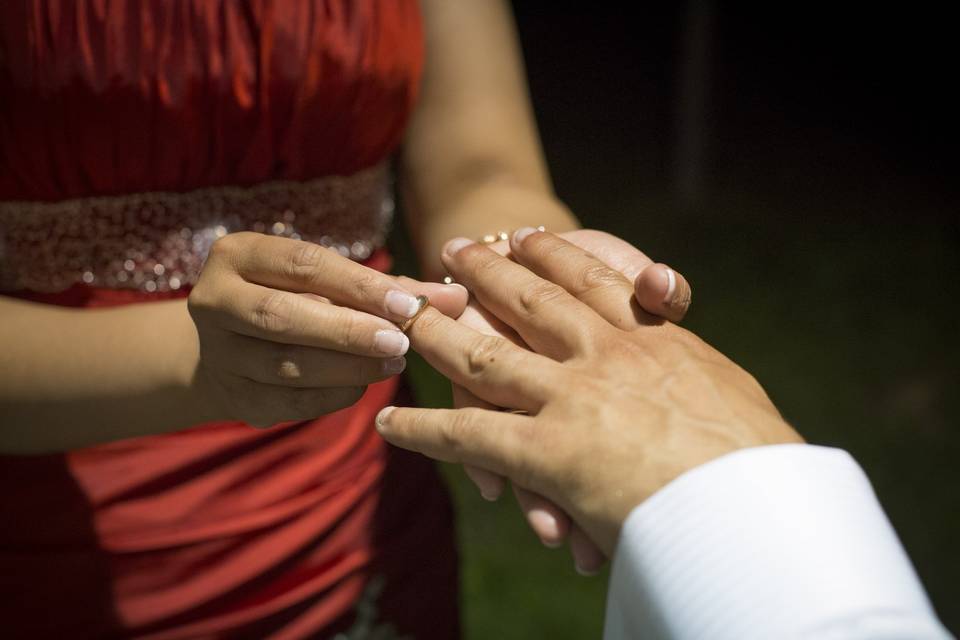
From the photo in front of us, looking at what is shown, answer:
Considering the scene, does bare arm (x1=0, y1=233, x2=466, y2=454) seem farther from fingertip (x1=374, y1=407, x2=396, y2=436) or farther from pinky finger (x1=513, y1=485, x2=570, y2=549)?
pinky finger (x1=513, y1=485, x2=570, y2=549)

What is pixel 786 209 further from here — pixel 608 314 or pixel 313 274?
pixel 313 274

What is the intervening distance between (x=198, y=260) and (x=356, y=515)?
1.05 ft

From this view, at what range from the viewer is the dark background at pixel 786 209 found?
2408 millimetres

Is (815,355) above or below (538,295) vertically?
below

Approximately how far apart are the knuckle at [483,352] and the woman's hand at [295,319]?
56 mm

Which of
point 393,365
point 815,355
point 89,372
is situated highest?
point 393,365

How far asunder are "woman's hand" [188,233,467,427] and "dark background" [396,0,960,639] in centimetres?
147

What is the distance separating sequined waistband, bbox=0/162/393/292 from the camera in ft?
3.03

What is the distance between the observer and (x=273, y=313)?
744 mm

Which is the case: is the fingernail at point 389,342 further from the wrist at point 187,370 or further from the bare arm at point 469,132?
the bare arm at point 469,132

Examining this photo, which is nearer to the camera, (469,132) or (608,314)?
(608,314)

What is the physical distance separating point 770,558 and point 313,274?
0.40m

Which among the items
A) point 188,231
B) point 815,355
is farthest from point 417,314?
point 815,355

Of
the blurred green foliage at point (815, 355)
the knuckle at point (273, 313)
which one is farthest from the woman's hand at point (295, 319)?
the blurred green foliage at point (815, 355)
